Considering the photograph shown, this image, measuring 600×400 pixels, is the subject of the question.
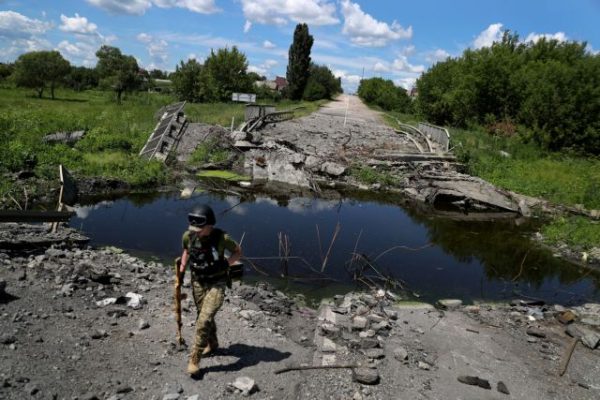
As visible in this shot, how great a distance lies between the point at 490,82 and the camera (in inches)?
1207

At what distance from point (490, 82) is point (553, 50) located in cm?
919

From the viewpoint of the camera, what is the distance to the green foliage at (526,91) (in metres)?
23.5

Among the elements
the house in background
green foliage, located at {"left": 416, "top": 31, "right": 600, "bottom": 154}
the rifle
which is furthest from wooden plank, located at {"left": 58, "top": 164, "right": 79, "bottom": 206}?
the house in background

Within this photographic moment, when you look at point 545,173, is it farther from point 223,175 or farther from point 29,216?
point 29,216

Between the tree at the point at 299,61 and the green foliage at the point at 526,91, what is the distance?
69.7 feet

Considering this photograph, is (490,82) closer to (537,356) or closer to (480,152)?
(480,152)

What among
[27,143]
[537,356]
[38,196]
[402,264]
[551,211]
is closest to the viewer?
[537,356]

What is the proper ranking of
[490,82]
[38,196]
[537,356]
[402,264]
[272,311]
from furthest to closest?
[490,82], [38,196], [402,264], [272,311], [537,356]

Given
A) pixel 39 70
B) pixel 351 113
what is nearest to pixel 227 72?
pixel 351 113

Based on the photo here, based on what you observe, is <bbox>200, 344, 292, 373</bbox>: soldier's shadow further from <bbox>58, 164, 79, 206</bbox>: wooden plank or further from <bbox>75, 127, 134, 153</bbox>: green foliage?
<bbox>75, 127, 134, 153</bbox>: green foliage

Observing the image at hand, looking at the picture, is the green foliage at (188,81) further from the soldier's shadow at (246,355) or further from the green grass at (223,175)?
the soldier's shadow at (246,355)

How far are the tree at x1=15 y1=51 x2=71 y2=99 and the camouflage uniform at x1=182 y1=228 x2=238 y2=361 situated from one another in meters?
42.4

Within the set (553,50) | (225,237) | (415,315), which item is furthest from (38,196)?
(553,50)

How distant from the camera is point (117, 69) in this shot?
40.1 metres
